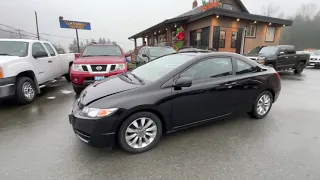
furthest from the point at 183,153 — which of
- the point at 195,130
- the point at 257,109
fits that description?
the point at 257,109

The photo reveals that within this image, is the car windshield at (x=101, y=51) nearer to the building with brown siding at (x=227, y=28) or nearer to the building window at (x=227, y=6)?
the building with brown siding at (x=227, y=28)

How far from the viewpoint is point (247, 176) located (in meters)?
2.27

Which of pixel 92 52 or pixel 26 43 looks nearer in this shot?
pixel 26 43

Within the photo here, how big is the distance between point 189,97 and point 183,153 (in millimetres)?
874

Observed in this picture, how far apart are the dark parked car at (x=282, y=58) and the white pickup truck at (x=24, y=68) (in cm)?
984

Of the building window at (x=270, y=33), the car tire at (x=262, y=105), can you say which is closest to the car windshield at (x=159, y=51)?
the car tire at (x=262, y=105)

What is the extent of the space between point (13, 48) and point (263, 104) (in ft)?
22.6

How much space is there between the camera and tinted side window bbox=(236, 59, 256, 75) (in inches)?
141

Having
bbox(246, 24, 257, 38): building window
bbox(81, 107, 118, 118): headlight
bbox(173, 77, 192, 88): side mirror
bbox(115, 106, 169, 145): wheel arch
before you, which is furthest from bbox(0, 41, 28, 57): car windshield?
bbox(246, 24, 257, 38): building window

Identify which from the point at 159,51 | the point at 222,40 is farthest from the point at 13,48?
the point at 222,40

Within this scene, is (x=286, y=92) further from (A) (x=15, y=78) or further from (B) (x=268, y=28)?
(B) (x=268, y=28)

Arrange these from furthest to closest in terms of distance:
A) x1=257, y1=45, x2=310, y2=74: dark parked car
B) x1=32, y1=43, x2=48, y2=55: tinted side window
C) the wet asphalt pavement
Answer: x1=257, y1=45, x2=310, y2=74: dark parked car
x1=32, y1=43, x2=48, y2=55: tinted side window
the wet asphalt pavement

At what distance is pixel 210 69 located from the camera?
3289 mm

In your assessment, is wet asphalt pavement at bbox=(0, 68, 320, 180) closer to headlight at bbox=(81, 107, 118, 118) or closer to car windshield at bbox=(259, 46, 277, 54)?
headlight at bbox=(81, 107, 118, 118)
